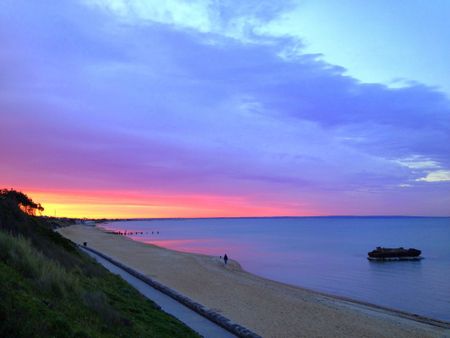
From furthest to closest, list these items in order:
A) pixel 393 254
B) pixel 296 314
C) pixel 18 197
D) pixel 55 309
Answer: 1. pixel 393 254
2. pixel 18 197
3. pixel 296 314
4. pixel 55 309

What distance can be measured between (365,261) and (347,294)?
24.8 metres

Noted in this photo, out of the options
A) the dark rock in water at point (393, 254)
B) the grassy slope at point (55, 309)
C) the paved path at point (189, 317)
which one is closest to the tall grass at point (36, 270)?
the grassy slope at point (55, 309)

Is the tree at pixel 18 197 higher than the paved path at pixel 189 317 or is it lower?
higher

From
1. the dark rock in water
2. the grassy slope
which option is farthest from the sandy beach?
the dark rock in water

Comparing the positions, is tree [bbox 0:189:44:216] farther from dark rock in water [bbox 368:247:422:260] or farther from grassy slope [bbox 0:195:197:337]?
dark rock in water [bbox 368:247:422:260]

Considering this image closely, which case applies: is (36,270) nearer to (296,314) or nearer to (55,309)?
(55,309)

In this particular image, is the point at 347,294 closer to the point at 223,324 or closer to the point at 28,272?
the point at 223,324

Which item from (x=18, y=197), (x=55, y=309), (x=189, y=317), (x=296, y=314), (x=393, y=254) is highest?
(x=18, y=197)

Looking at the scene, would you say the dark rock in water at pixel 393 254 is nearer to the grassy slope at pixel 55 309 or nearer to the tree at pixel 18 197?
the tree at pixel 18 197

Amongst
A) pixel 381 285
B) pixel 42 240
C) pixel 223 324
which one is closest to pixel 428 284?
pixel 381 285

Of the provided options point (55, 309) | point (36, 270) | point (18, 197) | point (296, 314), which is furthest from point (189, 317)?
point (18, 197)

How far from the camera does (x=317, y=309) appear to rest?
21297mm

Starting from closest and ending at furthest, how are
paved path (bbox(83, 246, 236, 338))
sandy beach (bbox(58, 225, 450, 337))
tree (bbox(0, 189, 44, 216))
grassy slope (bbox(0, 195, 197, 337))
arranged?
grassy slope (bbox(0, 195, 197, 337)) < paved path (bbox(83, 246, 236, 338)) < sandy beach (bbox(58, 225, 450, 337)) < tree (bbox(0, 189, 44, 216))

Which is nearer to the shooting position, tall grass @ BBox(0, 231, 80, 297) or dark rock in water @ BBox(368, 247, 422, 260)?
tall grass @ BBox(0, 231, 80, 297)
